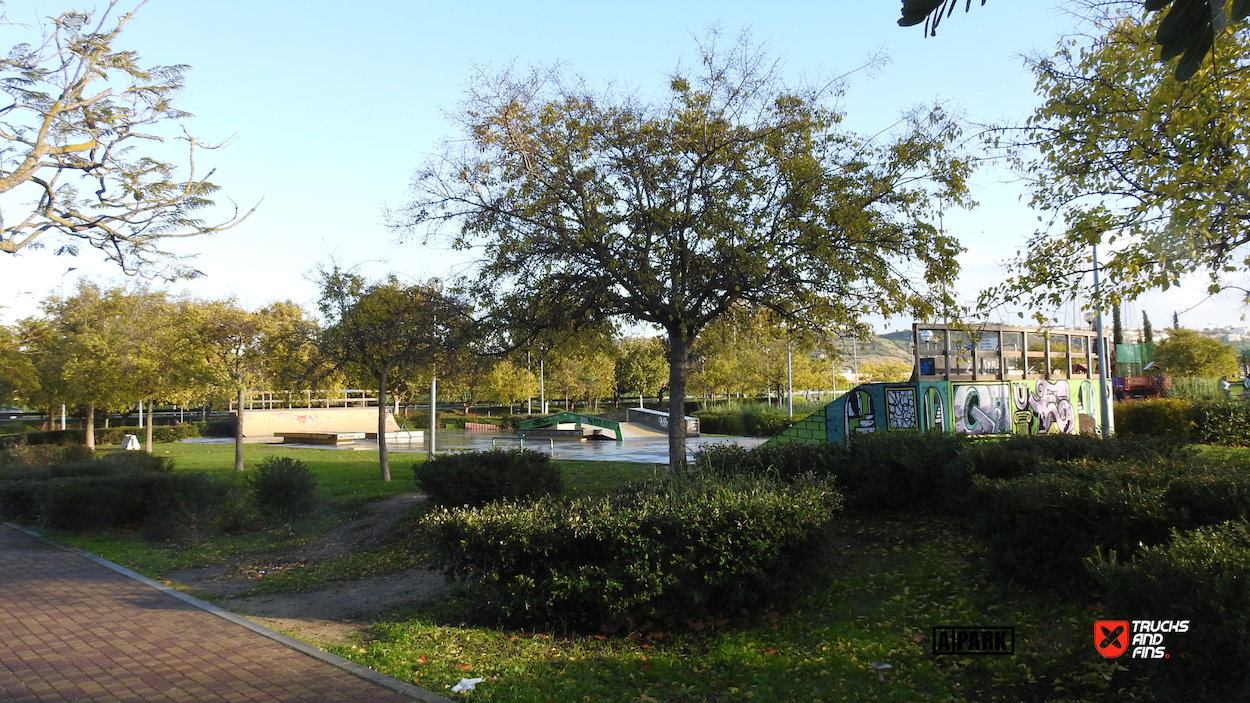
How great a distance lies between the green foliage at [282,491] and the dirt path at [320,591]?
3.28 feet

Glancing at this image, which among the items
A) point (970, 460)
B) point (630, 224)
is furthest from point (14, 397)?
point (970, 460)

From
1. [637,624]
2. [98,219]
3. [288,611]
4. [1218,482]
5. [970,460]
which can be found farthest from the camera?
[98,219]

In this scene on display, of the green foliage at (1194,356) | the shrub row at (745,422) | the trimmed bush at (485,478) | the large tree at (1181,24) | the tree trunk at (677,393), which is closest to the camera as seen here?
the large tree at (1181,24)

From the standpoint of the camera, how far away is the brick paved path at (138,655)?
4906 millimetres

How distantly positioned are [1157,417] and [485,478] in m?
16.6

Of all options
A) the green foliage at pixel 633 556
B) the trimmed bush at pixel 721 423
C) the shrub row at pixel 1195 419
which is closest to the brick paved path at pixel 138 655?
the green foliage at pixel 633 556

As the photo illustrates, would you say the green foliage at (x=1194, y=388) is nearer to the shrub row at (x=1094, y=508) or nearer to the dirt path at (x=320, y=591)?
the shrub row at (x=1094, y=508)

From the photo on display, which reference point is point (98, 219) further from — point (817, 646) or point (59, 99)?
point (817, 646)

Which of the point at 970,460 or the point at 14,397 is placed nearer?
the point at 970,460

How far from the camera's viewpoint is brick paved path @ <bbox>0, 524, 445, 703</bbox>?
491cm

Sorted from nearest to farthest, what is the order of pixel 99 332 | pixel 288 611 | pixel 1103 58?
pixel 288 611 < pixel 1103 58 < pixel 99 332

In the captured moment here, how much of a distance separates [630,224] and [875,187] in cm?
317

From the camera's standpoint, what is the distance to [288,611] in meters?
7.13

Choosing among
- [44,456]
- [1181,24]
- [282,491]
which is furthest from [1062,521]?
[44,456]
